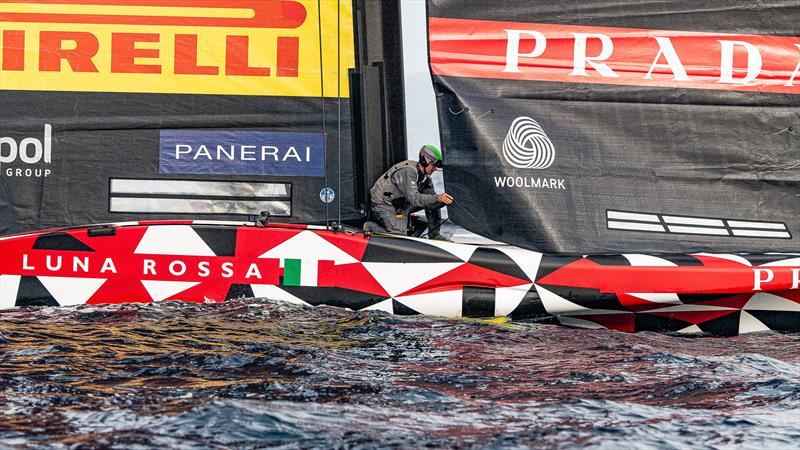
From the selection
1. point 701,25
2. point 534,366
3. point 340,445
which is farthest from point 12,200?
point 701,25

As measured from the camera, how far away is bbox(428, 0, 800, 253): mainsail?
6.64 metres

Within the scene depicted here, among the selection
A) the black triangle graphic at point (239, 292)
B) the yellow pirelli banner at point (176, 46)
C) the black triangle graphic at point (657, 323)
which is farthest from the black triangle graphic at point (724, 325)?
the yellow pirelli banner at point (176, 46)

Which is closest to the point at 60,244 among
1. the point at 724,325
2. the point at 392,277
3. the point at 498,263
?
the point at 392,277

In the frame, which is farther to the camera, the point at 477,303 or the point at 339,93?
the point at 339,93

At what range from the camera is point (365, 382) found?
4109 mm

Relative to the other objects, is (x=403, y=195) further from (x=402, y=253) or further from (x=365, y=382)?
(x=365, y=382)

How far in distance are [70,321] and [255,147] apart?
1.90 m

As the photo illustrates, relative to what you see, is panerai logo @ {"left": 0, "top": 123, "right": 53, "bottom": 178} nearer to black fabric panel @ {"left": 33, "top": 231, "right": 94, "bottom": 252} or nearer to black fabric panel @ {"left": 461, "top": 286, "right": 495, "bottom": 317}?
black fabric panel @ {"left": 33, "top": 231, "right": 94, "bottom": 252}

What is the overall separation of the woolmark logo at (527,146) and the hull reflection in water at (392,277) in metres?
0.83

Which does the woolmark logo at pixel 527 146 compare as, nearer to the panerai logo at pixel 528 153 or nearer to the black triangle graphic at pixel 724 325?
the panerai logo at pixel 528 153

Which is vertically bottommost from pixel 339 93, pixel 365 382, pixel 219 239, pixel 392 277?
pixel 365 382

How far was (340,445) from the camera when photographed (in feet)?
Result: 10.5

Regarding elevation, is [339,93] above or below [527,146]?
above

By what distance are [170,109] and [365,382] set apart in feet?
10.6
